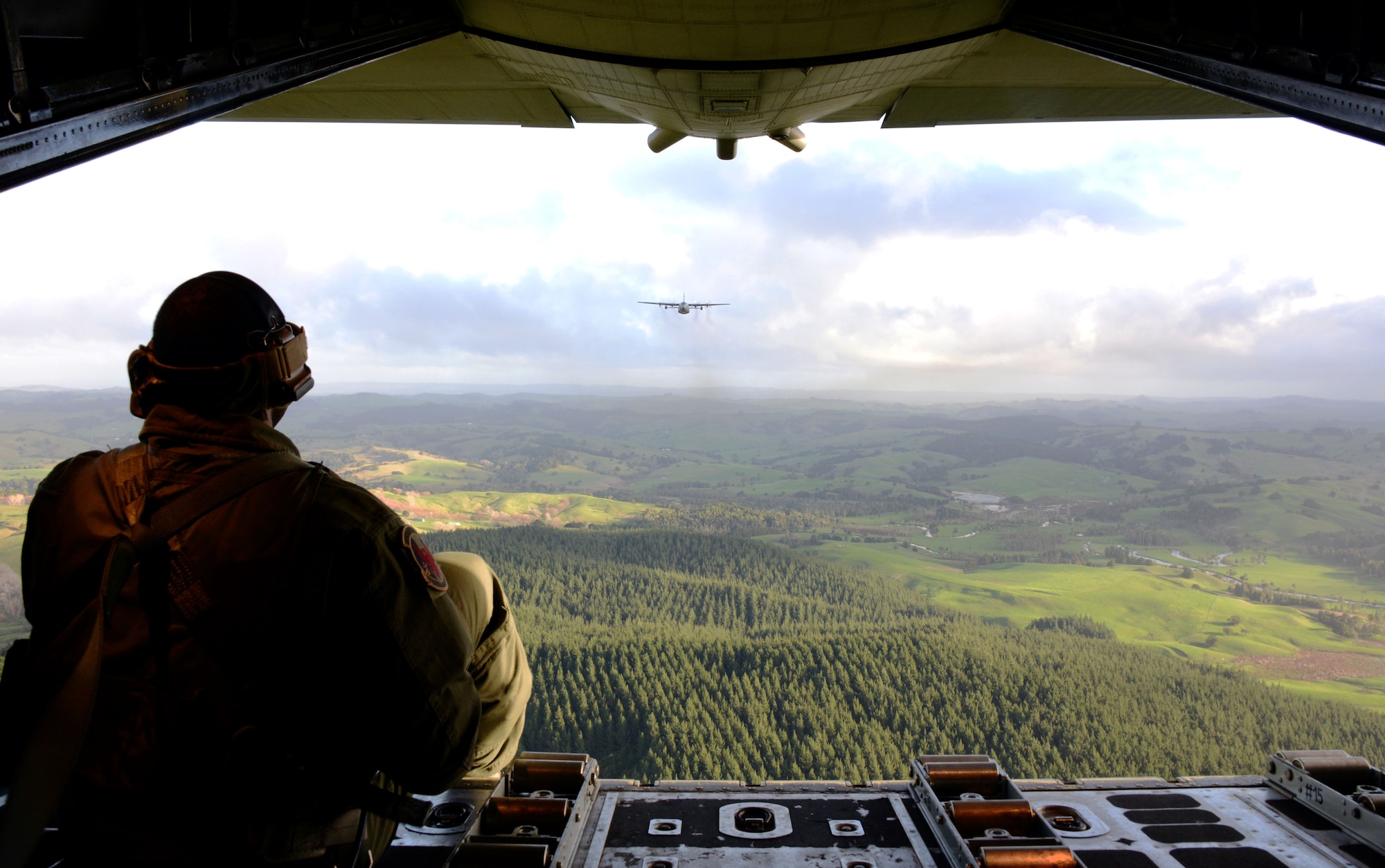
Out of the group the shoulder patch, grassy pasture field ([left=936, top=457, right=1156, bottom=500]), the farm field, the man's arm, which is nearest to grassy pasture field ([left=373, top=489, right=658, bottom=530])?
the farm field

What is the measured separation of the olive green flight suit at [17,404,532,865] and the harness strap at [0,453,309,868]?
4 centimetres

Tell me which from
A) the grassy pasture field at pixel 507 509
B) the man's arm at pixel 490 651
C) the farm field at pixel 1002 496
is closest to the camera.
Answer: the man's arm at pixel 490 651

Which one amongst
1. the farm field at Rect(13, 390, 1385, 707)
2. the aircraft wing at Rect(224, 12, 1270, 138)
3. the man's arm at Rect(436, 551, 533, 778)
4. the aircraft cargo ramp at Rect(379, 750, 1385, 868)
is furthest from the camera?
the farm field at Rect(13, 390, 1385, 707)

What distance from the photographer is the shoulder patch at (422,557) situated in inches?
80.6

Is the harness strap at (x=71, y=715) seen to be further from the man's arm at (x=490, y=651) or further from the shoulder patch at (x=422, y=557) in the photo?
the man's arm at (x=490, y=651)

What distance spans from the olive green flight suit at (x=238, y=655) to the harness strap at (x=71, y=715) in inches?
1.6

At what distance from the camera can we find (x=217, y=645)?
1847 mm

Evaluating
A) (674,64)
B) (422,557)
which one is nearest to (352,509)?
(422,557)

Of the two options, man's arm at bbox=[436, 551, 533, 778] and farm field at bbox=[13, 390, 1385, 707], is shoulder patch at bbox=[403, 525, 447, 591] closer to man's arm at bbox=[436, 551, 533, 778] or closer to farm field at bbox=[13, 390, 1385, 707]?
man's arm at bbox=[436, 551, 533, 778]

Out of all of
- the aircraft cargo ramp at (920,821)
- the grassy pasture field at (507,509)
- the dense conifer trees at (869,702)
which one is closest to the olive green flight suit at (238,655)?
the aircraft cargo ramp at (920,821)

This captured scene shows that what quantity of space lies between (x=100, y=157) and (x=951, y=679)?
4805cm

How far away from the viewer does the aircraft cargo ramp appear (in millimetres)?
3090

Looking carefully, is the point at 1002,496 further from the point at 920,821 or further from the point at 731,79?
the point at 920,821

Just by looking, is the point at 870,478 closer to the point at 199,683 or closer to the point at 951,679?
the point at 951,679
